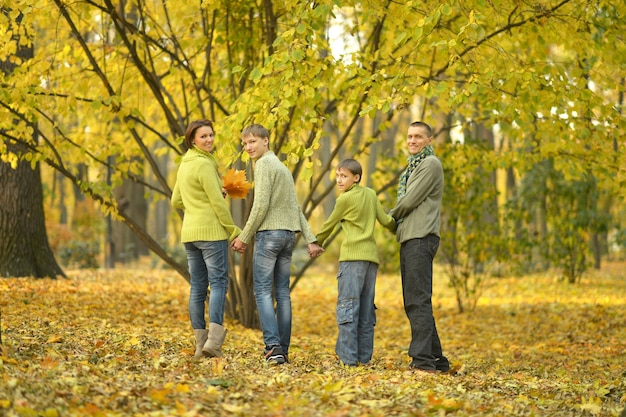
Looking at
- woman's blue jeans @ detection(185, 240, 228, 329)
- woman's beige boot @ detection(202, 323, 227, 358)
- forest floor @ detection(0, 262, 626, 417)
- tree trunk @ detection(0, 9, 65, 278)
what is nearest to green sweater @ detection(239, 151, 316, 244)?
woman's blue jeans @ detection(185, 240, 228, 329)

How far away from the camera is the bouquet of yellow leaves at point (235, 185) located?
5.80m

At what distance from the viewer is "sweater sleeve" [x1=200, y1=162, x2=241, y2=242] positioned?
5453 mm

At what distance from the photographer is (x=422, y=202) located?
18.4 ft

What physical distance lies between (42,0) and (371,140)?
3587 mm

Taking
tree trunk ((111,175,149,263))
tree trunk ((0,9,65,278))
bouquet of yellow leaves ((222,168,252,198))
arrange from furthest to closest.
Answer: tree trunk ((111,175,149,263)) < tree trunk ((0,9,65,278)) < bouquet of yellow leaves ((222,168,252,198))

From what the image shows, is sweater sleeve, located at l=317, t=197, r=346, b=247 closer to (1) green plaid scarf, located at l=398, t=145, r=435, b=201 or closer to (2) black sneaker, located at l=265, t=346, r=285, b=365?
(1) green plaid scarf, located at l=398, t=145, r=435, b=201

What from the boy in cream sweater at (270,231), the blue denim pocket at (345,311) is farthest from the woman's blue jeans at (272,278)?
the blue denim pocket at (345,311)

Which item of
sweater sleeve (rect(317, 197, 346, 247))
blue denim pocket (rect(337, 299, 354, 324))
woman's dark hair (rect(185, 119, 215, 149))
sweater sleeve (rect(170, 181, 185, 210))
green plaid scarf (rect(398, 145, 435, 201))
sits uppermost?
woman's dark hair (rect(185, 119, 215, 149))

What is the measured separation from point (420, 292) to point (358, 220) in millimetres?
724

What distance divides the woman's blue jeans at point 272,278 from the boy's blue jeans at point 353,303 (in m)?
0.42

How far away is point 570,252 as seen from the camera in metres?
14.1

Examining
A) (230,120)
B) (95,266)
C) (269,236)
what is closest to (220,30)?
(230,120)

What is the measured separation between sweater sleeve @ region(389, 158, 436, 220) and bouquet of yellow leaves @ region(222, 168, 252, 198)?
1208mm

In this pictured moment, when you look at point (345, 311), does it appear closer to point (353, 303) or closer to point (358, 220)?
point (353, 303)
